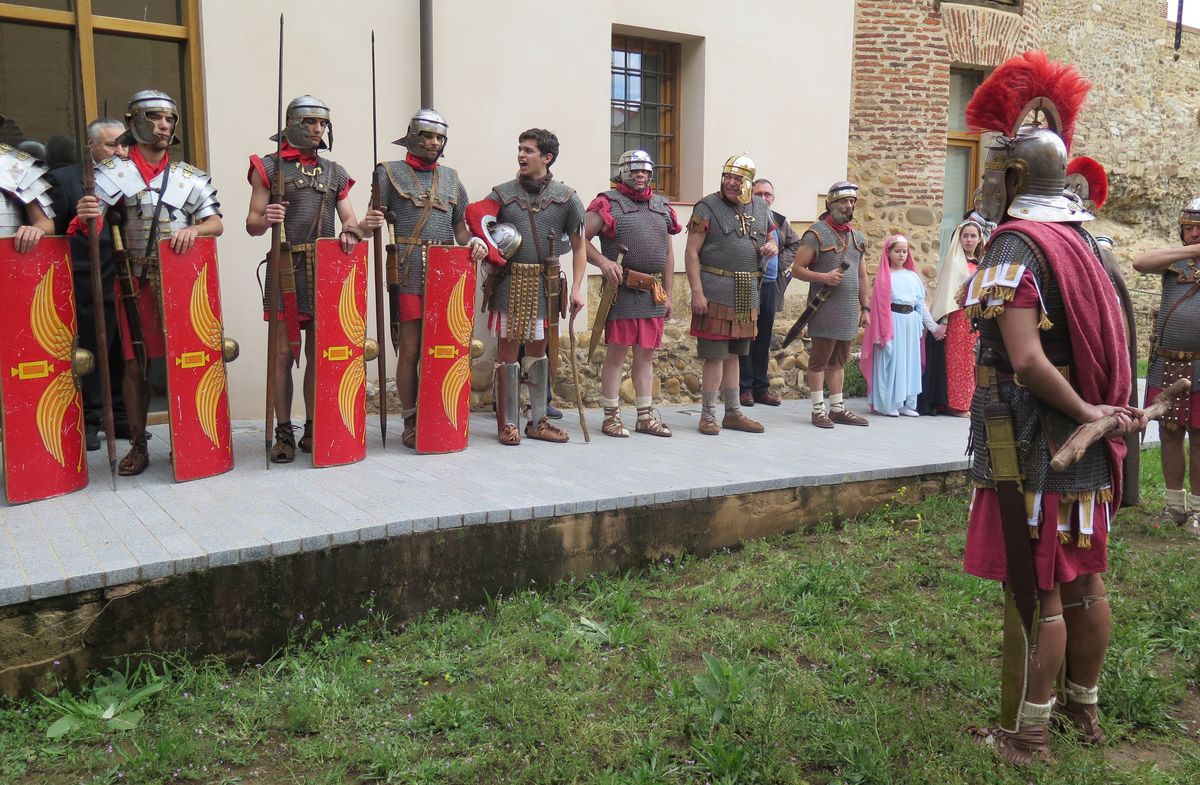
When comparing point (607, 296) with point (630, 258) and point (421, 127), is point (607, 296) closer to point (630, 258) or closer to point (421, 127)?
point (630, 258)

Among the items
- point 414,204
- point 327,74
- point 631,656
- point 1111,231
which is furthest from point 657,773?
point 1111,231

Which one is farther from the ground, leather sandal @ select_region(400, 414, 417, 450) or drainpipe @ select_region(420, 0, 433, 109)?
drainpipe @ select_region(420, 0, 433, 109)

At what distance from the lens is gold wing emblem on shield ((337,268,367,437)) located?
5008mm

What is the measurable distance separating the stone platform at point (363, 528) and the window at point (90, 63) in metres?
2.04

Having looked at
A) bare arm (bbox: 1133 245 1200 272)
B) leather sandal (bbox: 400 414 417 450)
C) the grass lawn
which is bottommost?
the grass lawn

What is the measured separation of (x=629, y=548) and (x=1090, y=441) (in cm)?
244

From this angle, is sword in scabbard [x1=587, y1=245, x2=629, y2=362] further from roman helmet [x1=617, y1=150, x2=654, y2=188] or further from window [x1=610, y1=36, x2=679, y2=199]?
window [x1=610, y1=36, x2=679, y2=199]

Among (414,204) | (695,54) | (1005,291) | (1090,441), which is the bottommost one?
(1090,441)

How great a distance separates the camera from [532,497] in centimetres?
455

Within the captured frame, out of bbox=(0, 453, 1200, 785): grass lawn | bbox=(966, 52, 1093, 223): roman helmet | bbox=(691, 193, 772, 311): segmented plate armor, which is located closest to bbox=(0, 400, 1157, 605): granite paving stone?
bbox=(0, 453, 1200, 785): grass lawn

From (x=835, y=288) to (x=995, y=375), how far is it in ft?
15.0

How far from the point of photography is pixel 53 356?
168 inches

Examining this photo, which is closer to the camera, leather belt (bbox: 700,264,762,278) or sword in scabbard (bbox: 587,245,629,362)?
sword in scabbard (bbox: 587,245,629,362)

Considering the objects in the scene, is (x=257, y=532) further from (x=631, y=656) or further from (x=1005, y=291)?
(x=1005, y=291)
